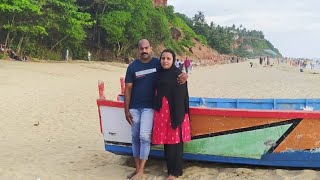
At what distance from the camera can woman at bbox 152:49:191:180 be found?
509cm

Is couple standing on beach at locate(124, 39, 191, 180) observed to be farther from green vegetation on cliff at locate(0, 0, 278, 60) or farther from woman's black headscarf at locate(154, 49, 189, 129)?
green vegetation on cliff at locate(0, 0, 278, 60)

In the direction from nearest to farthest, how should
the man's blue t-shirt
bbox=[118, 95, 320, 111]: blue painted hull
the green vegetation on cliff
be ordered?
the man's blue t-shirt < bbox=[118, 95, 320, 111]: blue painted hull < the green vegetation on cliff

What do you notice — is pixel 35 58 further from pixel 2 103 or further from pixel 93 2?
pixel 2 103

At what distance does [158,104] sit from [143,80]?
1.19 ft

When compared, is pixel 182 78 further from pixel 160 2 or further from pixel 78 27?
pixel 160 2

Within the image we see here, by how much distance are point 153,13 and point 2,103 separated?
32426 mm

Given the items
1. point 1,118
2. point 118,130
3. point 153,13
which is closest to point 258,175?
point 118,130

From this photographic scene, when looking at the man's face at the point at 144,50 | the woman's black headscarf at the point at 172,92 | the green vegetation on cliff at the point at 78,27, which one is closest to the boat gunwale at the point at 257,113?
the woman's black headscarf at the point at 172,92

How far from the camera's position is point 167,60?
5059 mm

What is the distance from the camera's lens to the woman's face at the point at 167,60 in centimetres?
506

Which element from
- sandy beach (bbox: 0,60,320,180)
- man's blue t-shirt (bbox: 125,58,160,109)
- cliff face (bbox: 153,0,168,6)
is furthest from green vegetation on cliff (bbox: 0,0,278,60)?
cliff face (bbox: 153,0,168,6)

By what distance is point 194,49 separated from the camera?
6900 cm

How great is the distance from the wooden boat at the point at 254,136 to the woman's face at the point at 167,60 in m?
0.73

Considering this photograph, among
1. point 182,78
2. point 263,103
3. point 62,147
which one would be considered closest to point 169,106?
point 182,78
